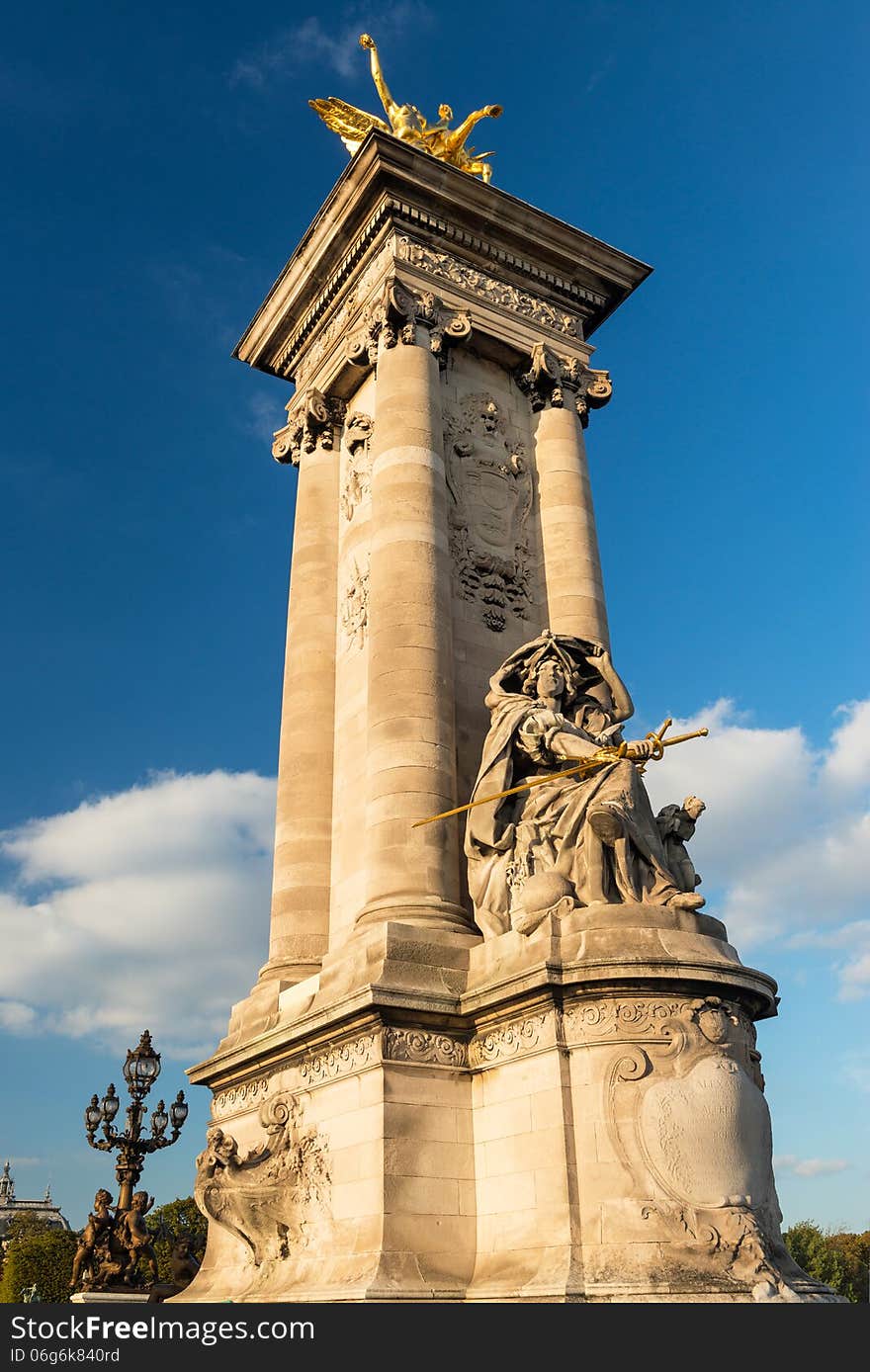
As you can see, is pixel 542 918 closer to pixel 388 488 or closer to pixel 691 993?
pixel 691 993

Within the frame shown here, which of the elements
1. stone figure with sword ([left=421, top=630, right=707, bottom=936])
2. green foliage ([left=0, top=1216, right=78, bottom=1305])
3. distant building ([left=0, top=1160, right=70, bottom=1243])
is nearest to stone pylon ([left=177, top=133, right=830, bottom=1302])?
stone figure with sword ([left=421, top=630, right=707, bottom=936])

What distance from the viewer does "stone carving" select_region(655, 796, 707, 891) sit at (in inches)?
575

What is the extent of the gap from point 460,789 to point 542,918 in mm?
3554

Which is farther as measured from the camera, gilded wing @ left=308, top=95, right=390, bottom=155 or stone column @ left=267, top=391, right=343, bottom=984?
gilded wing @ left=308, top=95, right=390, bottom=155

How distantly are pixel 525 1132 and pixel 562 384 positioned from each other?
12.9 meters

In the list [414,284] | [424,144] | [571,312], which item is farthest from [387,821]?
[424,144]

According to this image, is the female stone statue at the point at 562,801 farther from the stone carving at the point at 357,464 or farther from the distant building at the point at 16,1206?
the distant building at the point at 16,1206

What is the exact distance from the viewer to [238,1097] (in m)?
16.4

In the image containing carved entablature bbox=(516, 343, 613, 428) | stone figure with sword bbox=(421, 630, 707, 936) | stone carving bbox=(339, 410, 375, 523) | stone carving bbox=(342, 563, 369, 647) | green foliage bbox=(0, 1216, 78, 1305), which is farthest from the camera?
green foliage bbox=(0, 1216, 78, 1305)

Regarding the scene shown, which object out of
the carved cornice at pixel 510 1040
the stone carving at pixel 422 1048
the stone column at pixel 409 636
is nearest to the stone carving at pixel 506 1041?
the carved cornice at pixel 510 1040

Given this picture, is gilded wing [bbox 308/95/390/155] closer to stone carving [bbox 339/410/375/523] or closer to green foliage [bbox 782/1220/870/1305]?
stone carving [bbox 339/410/375/523]

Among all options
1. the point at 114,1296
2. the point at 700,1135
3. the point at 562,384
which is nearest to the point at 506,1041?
the point at 700,1135

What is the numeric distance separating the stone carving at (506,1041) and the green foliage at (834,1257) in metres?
58.7

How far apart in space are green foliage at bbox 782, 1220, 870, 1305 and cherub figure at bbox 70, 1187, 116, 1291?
Answer: 50739 mm
